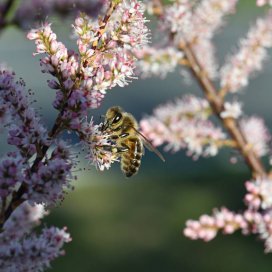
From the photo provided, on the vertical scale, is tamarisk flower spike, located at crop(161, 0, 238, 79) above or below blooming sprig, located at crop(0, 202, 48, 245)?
above

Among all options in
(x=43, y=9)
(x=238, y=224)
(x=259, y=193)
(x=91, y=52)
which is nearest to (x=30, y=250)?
(x=91, y=52)

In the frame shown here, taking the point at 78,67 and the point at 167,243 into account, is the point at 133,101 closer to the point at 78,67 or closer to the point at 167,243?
the point at 167,243

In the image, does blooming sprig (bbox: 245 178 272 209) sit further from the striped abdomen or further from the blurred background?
the blurred background

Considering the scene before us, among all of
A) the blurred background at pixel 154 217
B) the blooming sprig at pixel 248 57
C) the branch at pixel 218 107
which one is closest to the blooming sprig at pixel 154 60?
the branch at pixel 218 107

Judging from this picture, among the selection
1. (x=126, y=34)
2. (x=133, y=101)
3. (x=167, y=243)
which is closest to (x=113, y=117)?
(x=126, y=34)

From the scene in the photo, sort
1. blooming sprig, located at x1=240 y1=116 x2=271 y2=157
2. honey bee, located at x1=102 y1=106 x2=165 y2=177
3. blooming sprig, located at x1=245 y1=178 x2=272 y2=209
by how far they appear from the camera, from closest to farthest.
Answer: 1. honey bee, located at x1=102 y1=106 x2=165 y2=177
2. blooming sprig, located at x1=245 y1=178 x2=272 y2=209
3. blooming sprig, located at x1=240 y1=116 x2=271 y2=157

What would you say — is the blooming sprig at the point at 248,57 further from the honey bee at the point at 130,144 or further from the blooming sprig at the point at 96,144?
the blooming sprig at the point at 96,144

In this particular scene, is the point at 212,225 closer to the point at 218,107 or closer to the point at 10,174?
the point at 218,107

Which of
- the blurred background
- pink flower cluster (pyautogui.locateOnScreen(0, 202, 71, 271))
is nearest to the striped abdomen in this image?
pink flower cluster (pyautogui.locateOnScreen(0, 202, 71, 271))
